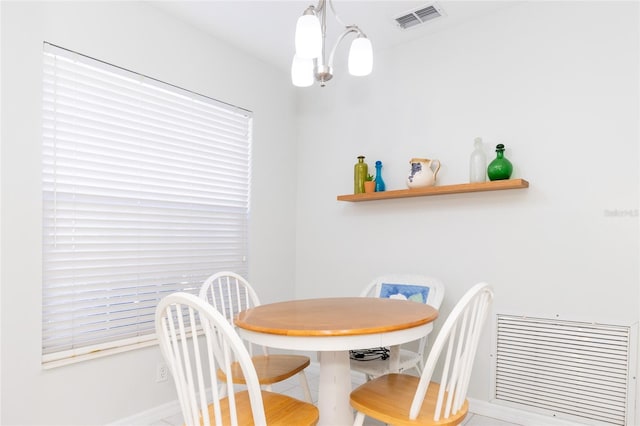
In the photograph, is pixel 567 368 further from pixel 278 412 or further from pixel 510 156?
pixel 278 412

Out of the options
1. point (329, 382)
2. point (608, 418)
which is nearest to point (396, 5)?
point (329, 382)

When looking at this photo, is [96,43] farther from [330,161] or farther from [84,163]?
[330,161]

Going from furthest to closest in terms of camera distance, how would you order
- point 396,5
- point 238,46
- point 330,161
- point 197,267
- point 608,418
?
point 330,161
point 238,46
point 197,267
point 396,5
point 608,418

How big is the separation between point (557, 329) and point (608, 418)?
48cm

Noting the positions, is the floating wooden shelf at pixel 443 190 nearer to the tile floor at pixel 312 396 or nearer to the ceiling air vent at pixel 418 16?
the ceiling air vent at pixel 418 16

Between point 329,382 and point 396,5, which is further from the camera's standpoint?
point 396,5

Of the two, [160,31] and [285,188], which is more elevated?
[160,31]

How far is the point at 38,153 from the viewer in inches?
80.2

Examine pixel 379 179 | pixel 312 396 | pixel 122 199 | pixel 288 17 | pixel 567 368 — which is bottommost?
pixel 312 396

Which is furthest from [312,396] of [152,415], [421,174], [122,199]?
[122,199]

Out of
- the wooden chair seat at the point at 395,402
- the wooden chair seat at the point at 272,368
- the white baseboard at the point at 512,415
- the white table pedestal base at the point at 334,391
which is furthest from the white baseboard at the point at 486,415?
the white table pedestal base at the point at 334,391

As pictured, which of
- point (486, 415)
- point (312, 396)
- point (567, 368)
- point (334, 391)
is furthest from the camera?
point (312, 396)

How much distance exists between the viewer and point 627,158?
2.16m

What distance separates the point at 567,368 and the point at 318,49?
2.15 metres
